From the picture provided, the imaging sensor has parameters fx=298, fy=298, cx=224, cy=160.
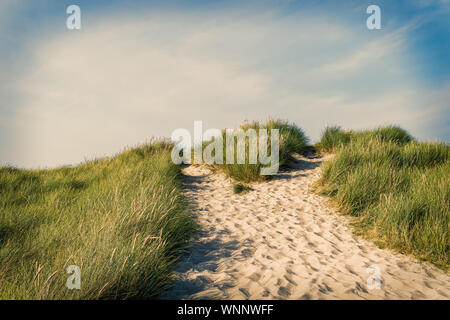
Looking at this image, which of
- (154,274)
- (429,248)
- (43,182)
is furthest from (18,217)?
(429,248)

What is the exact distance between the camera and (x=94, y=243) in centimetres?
302

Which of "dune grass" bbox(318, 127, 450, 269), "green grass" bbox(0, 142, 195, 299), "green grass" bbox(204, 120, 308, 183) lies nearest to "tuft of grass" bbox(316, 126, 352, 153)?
"green grass" bbox(204, 120, 308, 183)

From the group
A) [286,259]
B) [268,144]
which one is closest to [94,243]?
[286,259]

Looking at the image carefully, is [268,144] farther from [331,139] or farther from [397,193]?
[397,193]

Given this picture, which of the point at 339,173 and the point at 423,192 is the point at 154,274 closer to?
the point at 423,192

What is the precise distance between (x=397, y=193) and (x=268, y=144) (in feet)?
13.1

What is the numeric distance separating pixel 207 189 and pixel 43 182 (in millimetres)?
4600

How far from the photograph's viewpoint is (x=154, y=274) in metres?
3.11

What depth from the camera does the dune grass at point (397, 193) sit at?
14.4 feet

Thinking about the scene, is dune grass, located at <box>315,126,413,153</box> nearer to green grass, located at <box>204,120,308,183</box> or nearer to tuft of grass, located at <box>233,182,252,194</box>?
green grass, located at <box>204,120,308,183</box>

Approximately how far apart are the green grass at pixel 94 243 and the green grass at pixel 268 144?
7.82ft

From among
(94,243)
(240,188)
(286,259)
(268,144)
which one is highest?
(268,144)

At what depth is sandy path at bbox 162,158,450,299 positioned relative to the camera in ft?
10.9

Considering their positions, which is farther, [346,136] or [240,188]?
[346,136]
